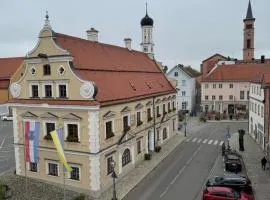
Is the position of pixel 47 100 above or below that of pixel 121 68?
below

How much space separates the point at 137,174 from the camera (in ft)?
90.7

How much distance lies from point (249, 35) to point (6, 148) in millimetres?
73369

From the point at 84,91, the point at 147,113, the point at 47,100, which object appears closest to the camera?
the point at 84,91

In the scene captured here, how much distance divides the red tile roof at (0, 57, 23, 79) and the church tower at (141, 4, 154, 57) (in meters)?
35.6

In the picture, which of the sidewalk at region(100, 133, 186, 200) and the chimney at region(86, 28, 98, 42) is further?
the chimney at region(86, 28, 98, 42)

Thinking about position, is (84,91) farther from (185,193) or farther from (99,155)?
(185,193)

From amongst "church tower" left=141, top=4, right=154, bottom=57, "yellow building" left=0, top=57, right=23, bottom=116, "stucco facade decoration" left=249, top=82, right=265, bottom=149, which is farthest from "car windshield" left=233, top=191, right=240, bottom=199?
"yellow building" left=0, top=57, right=23, bottom=116

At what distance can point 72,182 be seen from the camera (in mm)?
23719

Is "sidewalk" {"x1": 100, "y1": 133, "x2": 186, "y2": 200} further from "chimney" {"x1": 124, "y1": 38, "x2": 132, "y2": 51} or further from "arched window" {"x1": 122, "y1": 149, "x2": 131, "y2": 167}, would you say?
"chimney" {"x1": 124, "y1": 38, "x2": 132, "y2": 51}

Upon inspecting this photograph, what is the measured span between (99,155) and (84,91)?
5095 millimetres

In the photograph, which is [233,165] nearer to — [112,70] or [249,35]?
[112,70]

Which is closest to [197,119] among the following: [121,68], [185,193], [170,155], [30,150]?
[170,155]

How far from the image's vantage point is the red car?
67.6 feet

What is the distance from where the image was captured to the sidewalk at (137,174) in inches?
921
